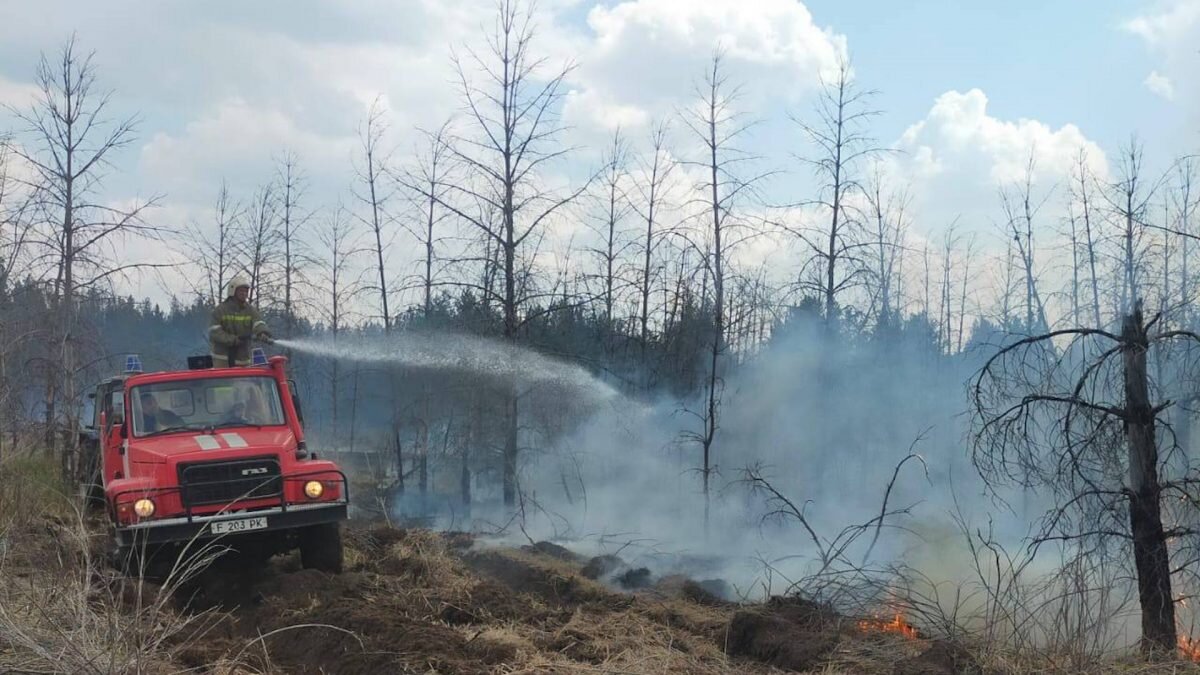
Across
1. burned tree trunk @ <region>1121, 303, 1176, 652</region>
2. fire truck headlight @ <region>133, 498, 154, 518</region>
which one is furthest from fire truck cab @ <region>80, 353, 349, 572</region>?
burned tree trunk @ <region>1121, 303, 1176, 652</region>

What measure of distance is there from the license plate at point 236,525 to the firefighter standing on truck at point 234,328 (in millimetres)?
2523

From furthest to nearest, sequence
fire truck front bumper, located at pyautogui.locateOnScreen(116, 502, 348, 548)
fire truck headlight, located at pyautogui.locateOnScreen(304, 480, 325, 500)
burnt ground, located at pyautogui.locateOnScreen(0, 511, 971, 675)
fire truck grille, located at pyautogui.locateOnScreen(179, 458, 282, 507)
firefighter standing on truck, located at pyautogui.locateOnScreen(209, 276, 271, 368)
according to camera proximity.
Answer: firefighter standing on truck, located at pyautogui.locateOnScreen(209, 276, 271, 368) < fire truck headlight, located at pyautogui.locateOnScreen(304, 480, 325, 500) < fire truck grille, located at pyautogui.locateOnScreen(179, 458, 282, 507) < fire truck front bumper, located at pyautogui.locateOnScreen(116, 502, 348, 548) < burnt ground, located at pyautogui.locateOnScreen(0, 511, 971, 675)

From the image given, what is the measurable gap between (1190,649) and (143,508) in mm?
9366

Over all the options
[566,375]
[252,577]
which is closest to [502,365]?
[566,375]

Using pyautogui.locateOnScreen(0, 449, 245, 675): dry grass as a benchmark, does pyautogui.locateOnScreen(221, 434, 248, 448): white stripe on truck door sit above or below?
above

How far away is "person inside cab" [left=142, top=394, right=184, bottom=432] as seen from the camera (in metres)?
10.3

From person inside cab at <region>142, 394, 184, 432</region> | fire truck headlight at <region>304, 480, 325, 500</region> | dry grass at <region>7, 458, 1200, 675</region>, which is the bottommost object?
dry grass at <region>7, 458, 1200, 675</region>

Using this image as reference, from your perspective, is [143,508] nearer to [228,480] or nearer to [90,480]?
[228,480]

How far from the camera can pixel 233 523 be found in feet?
30.9

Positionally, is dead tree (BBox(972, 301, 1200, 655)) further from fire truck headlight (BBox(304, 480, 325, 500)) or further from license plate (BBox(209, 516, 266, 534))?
license plate (BBox(209, 516, 266, 534))

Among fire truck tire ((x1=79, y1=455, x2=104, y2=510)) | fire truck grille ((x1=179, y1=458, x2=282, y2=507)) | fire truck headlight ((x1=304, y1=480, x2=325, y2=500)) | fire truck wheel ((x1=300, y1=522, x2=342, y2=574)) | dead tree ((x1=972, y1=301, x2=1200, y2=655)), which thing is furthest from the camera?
fire truck tire ((x1=79, y1=455, x2=104, y2=510))

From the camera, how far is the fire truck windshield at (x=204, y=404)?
10.3 m

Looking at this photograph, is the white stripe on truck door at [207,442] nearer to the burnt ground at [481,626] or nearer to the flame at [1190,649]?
the burnt ground at [481,626]

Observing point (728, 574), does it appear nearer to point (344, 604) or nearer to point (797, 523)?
point (797, 523)
